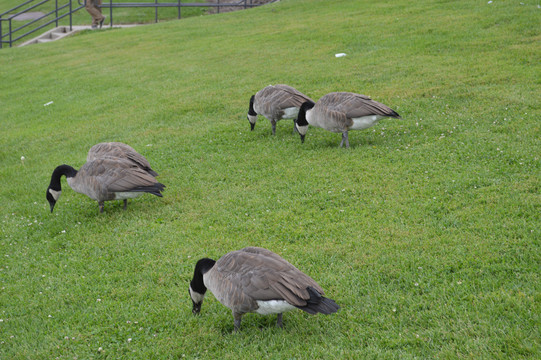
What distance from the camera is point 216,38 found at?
22.4 metres

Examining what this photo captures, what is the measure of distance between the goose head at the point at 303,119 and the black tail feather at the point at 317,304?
577 centimetres

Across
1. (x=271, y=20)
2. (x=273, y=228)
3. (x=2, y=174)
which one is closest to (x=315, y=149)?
(x=273, y=228)

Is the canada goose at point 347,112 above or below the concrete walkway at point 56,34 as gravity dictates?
below

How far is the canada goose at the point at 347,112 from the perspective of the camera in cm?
877

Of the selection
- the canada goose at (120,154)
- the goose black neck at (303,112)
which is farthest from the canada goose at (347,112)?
the canada goose at (120,154)

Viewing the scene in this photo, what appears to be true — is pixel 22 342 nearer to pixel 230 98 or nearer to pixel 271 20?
pixel 230 98

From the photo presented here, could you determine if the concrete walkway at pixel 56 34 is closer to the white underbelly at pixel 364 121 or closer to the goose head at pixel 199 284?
the white underbelly at pixel 364 121

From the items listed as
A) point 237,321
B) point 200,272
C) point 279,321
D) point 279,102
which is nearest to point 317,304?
point 279,321

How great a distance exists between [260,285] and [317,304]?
57cm

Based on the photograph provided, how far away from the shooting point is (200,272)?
528cm

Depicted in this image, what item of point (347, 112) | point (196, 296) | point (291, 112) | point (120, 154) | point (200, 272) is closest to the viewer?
point (200, 272)

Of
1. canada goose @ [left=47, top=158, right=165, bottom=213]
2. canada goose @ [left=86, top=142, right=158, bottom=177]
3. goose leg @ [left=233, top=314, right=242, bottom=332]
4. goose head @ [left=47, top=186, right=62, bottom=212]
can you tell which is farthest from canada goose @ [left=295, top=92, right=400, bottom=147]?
goose leg @ [left=233, top=314, right=242, bottom=332]

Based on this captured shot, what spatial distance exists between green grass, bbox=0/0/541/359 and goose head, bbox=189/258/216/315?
0.16 meters

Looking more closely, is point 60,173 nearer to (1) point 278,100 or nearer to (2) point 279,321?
(1) point 278,100
